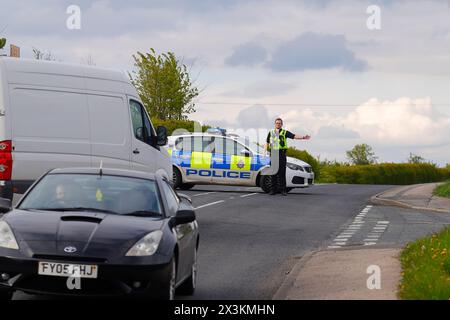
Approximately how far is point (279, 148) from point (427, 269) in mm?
18682

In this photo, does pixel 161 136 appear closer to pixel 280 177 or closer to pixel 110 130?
pixel 110 130

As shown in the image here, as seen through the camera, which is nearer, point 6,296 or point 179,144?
point 6,296

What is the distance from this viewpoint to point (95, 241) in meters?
9.36

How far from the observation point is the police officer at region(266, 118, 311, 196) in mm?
29766

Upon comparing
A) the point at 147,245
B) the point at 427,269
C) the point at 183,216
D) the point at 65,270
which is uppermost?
the point at 183,216

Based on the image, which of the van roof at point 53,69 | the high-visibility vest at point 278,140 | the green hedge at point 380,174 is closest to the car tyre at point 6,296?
the van roof at point 53,69

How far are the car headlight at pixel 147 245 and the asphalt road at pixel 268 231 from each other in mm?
Answer: 1351

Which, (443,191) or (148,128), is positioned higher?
(148,128)

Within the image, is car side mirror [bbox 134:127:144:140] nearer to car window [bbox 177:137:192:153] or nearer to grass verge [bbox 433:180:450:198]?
car window [bbox 177:137:192:153]

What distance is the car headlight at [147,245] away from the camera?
9.39 m

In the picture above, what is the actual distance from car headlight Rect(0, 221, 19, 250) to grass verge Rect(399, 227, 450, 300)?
3.43 meters

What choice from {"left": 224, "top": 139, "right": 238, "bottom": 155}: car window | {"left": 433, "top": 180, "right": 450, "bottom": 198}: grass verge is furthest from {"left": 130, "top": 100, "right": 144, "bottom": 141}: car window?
{"left": 433, "top": 180, "right": 450, "bottom": 198}: grass verge

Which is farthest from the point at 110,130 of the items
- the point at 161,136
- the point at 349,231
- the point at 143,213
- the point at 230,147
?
the point at 230,147

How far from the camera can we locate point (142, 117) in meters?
17.3
